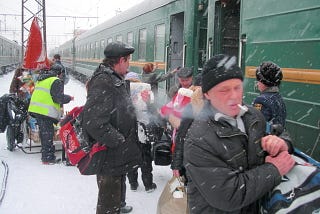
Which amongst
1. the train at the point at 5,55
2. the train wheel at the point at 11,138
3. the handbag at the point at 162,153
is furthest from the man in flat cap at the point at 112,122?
the train at the point at 5,55

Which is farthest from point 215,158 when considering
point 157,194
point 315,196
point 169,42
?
point 169,42

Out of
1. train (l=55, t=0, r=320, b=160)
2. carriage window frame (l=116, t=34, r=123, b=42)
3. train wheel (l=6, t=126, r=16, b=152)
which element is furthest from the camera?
carriage window frame (l=116, t=34, r=123, b=42)

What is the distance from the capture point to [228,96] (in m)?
1.49

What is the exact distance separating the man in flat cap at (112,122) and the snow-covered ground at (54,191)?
51.5 inches

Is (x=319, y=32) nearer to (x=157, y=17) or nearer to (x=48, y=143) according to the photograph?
(x=48, y=143)

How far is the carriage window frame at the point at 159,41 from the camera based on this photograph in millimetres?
7246

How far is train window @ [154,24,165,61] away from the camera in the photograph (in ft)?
23.9

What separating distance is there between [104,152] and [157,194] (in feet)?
6.44

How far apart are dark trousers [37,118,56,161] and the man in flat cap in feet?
10.3

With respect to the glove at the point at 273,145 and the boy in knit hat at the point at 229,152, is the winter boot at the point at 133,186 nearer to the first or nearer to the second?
the boy in knit hat at the point at 229,152

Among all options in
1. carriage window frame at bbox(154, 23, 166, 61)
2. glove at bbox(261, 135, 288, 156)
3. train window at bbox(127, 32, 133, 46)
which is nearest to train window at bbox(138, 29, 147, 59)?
carriage window frame at bbox(154, 23, 166, 61)

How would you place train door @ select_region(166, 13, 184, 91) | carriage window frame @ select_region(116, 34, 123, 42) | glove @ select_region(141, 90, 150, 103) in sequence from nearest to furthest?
glove @ select_region(141, 90, 150, 103) < train door @ select_region(166, 13, 184, 91) < carriage window frame @ select_region(116, 34, 123, 42)

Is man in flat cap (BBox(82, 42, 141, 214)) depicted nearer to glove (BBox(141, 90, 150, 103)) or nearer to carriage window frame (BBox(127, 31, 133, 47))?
glove (BBox(141, 90, 150, 103))

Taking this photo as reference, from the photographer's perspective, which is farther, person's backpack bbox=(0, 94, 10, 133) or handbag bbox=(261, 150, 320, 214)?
person's backpack bbox=(0, 94, 10, 133)
